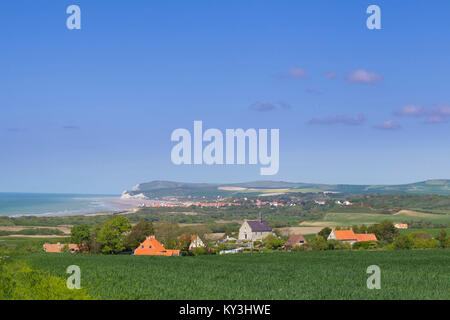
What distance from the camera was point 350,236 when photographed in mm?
75812

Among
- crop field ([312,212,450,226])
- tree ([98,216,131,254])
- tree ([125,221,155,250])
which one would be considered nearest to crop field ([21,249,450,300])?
tree ([98,216,131,254])

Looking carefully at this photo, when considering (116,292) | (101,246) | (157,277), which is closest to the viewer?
(116,292)

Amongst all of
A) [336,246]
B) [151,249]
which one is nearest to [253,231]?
[336,246]

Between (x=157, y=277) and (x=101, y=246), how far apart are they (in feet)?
102

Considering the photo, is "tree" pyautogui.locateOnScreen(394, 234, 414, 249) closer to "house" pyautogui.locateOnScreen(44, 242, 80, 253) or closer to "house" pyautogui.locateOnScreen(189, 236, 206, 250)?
"house" pyautogui.locateOnScreen(189, 236, 206, 250)

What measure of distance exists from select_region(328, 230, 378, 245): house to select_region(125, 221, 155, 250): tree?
97.4 ft

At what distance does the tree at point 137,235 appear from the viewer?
56.7 meters

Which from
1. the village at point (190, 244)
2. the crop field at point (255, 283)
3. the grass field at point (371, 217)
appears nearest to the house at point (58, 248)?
the village at point (190, 244)

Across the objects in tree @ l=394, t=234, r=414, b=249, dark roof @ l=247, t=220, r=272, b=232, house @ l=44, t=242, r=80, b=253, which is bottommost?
dark roof @ l=247, t=220, r=272, b=232

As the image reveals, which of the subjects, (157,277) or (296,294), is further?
(157,277)

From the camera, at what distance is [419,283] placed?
23.2 m

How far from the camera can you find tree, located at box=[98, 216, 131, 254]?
52625mm
